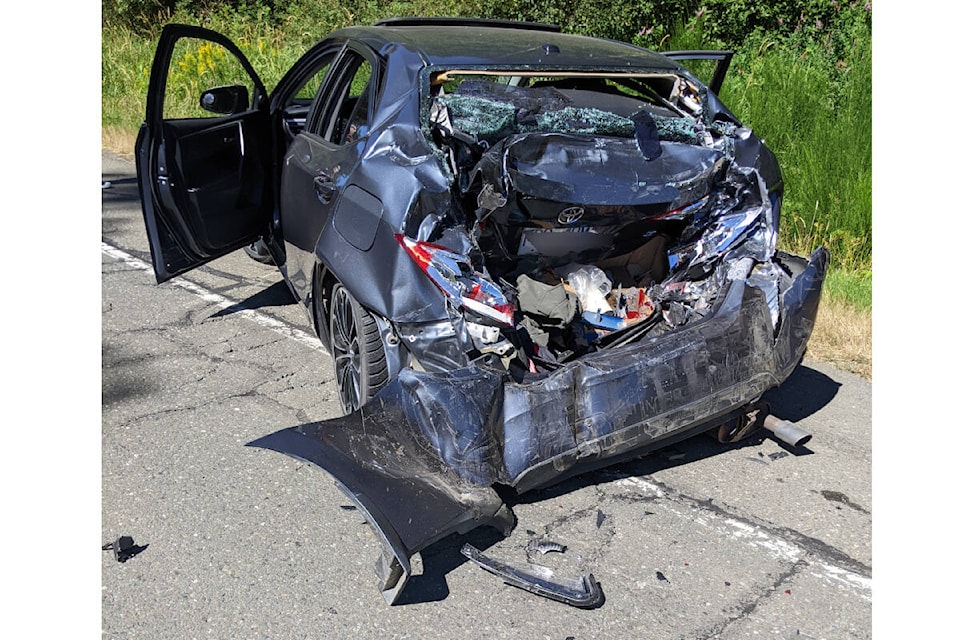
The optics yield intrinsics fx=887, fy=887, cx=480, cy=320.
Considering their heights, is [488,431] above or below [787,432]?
above

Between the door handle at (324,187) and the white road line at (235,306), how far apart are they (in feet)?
3.79

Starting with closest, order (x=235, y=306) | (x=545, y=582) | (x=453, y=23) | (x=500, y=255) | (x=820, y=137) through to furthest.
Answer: (x=545, y=582) < (x=500, y=255) < (x=453, y=23) < (x=235, y=306) < (x=820, y=137)

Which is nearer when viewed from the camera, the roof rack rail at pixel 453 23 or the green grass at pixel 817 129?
the roof rack rail at pixel 453 23

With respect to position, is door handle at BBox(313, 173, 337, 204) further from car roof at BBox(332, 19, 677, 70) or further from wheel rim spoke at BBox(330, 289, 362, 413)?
car roof at BBox(332, 19, 677, 70)

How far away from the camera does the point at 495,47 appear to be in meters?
4.35

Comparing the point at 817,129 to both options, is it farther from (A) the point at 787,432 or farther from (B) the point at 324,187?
(B) the point at 324,187

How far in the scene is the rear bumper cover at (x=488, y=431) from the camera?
324 centimetres

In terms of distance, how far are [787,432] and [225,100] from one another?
11.6 feet

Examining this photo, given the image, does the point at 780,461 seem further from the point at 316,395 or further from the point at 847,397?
the point at 316,395

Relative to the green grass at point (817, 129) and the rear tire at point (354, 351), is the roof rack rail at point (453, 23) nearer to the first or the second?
the rear tire at point (354, 351)

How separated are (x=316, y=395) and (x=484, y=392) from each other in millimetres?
1662

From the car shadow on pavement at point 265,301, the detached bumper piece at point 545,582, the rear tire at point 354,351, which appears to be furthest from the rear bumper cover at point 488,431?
the car shadow on pavement at point 265,301

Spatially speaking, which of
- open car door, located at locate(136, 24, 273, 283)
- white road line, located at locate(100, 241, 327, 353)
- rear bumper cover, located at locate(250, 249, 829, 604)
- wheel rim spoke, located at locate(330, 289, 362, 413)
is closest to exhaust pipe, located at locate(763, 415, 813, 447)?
rear bumper cover, located at locate(250, 249, 829, 604)

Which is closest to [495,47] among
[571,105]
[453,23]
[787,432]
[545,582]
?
[571,105]
